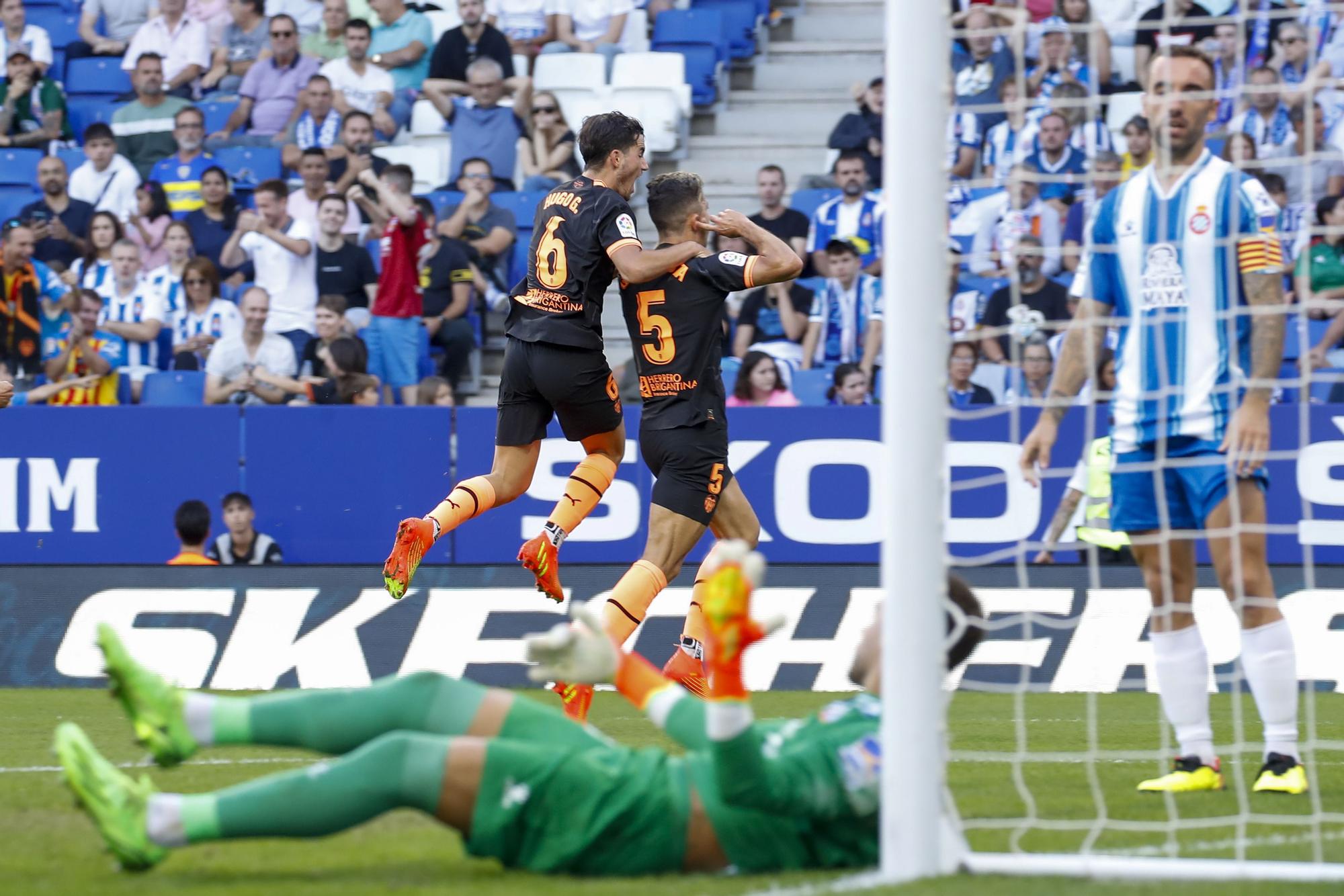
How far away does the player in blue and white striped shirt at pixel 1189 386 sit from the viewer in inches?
213

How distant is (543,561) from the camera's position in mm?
7191

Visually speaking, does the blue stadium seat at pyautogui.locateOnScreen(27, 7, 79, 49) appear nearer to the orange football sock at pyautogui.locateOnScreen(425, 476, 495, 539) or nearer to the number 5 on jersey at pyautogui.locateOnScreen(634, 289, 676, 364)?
the orange football sock at pyautogui.locateOnScreen(425, 476, 495, 539)

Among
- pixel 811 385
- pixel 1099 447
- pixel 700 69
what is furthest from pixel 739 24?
pixel 1099 447

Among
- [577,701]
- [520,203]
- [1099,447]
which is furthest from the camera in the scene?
[520,203]

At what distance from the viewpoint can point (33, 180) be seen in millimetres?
14766

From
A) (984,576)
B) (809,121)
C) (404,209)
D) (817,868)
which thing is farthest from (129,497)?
(817,868)

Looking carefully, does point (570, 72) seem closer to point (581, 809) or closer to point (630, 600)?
point (630, 600)

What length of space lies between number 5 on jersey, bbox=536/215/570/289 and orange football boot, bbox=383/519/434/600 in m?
1.14

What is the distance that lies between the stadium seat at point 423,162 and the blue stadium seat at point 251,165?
2.82 ft

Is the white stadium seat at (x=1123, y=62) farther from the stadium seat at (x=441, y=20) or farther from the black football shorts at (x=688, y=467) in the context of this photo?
the black football shorts at (x=688, y=467)

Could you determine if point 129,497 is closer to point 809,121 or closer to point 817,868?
point 809,121

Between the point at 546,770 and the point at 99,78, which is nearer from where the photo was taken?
the point at 546,770

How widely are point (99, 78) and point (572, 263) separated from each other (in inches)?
404

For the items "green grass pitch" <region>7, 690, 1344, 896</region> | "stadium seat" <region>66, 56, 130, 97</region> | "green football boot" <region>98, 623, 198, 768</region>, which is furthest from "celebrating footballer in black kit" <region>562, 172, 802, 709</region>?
"stadium seat" <region>66, 56, 130, 97</region>
